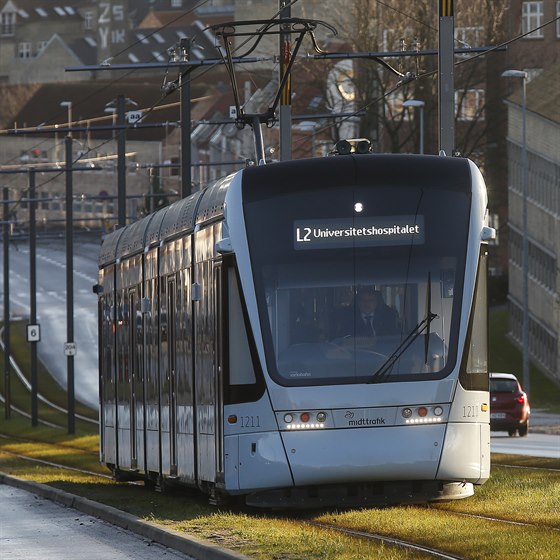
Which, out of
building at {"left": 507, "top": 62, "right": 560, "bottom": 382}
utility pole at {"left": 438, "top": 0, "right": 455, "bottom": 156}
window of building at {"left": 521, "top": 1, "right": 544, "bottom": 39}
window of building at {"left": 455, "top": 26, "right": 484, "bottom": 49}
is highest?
utility pole at {"left": 438, "top": 0, "right": 455, "bottom": 156}

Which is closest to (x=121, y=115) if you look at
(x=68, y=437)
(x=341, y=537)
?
(x=68, y=437)

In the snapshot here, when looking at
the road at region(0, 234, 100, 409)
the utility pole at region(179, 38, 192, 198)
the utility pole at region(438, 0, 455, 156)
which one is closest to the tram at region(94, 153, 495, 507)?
the utility pole at region(438, 0, 455, 156)

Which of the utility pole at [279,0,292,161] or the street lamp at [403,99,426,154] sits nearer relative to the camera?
the utility pole at [279,0,292,161]

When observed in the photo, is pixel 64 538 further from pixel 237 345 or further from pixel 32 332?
pixel 32 332

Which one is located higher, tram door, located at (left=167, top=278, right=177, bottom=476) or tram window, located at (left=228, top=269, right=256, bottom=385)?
tram window, located at (left=228, top=269, right=256, bottom=385)

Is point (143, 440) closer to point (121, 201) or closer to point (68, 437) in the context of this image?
point (121, 201)

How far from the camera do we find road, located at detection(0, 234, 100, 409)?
94.1 metres

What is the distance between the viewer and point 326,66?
261ft

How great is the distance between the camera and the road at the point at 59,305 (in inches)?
3706

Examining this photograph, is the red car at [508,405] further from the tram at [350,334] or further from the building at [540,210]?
the building at [540,210]

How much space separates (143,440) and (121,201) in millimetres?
23690

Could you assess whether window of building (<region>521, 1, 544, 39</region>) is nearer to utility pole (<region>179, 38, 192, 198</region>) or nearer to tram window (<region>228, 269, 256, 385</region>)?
utility pole (<region>179, 38, 192, 198</region>)

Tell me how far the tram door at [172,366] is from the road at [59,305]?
60.1 metres

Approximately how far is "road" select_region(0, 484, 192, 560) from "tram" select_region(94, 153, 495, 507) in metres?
1.17
